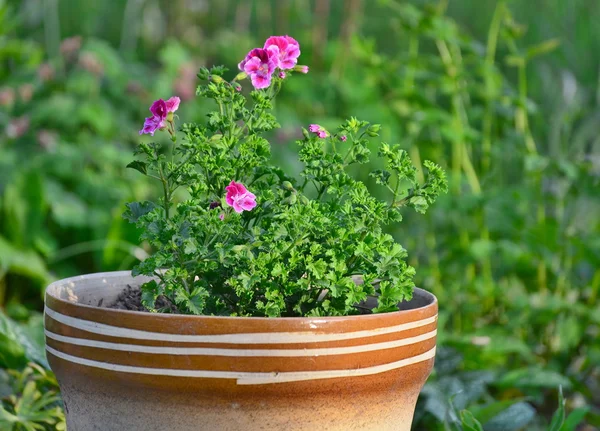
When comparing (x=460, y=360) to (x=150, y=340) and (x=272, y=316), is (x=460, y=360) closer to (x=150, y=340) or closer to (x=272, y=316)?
(x=272, y=316)

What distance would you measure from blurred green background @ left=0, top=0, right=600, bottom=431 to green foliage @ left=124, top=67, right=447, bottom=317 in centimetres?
43

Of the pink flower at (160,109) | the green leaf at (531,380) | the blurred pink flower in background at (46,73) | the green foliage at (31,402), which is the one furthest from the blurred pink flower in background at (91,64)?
the pink flower at (160,109)

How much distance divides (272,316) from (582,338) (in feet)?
5.37

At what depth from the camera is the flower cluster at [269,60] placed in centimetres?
125

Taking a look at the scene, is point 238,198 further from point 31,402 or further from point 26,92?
point 26,92

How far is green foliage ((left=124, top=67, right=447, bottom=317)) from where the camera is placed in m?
1.19

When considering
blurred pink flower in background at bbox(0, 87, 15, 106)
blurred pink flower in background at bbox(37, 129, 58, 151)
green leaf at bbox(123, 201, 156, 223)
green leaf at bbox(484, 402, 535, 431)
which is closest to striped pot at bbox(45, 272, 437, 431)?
green leaf at bbox(123, 201, 156, 223)

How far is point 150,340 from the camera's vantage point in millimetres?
1092

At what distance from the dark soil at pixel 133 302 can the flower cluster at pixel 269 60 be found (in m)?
0.41

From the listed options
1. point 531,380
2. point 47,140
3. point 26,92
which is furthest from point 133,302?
point 26,92

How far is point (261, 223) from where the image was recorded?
4.31 feet

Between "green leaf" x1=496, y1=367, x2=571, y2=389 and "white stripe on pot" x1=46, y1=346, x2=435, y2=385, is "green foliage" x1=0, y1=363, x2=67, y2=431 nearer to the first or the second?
"white stripe on pot" x1=46, y1=346, x2=435, y2=385

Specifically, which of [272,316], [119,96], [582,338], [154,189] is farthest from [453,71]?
[119,96]

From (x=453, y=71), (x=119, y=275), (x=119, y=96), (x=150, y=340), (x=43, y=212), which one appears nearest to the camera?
(x=150, y=340)
